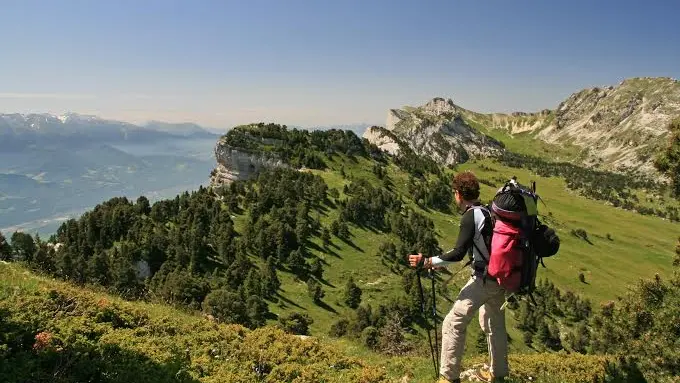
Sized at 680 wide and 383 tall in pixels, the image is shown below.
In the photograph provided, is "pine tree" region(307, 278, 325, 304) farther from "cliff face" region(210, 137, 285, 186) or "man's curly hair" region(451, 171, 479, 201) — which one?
"cliff face" region(210, 137, 285, 186)

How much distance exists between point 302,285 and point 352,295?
34.2 feet

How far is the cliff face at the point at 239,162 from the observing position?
483 ft

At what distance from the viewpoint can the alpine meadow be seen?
1147cm

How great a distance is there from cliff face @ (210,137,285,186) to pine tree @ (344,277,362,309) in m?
75.5

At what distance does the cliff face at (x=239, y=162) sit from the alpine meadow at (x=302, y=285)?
0.48m

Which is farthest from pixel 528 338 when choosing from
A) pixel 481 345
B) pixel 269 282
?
pixel 269 282

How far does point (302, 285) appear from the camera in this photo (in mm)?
82500

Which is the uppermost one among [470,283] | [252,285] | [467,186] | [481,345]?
[467,186]

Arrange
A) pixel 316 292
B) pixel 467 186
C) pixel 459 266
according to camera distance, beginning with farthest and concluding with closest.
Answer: pixel 459 266, pixel 316 292, pixel 467 186

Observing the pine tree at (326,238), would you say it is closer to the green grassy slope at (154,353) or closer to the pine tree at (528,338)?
the pine tree at (528,338)

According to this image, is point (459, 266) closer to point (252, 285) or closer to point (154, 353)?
point (252, 285)

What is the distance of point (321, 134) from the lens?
608 feet

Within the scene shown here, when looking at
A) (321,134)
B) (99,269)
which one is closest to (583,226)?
(321,134)

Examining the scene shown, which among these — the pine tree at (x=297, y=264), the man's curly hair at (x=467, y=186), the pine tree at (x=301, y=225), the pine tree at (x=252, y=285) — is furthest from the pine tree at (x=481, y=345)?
the man's curly hair at (x=467, y=186)
